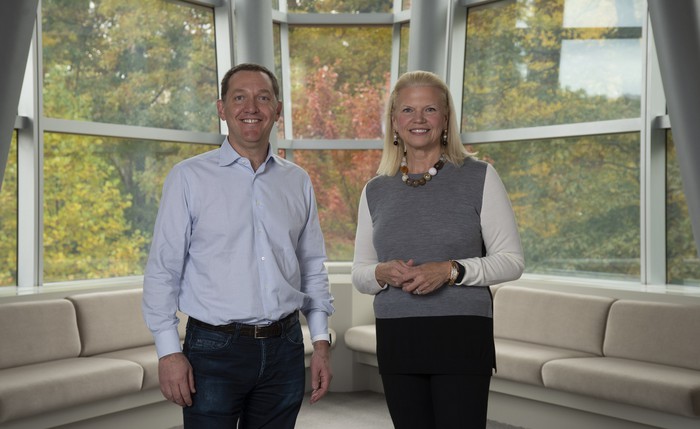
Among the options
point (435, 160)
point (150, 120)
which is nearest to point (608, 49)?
point (150, 120)

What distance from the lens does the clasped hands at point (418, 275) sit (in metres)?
2.25

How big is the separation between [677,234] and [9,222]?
15.2 feet

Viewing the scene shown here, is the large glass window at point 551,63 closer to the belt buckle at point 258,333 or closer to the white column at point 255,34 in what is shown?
the white column at point 255,34

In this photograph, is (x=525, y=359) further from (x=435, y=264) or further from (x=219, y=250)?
(x=219, y=250)

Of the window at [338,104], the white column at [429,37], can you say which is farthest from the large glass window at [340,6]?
the white column at [429,37]

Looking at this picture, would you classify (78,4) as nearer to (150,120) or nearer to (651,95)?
(150,120)

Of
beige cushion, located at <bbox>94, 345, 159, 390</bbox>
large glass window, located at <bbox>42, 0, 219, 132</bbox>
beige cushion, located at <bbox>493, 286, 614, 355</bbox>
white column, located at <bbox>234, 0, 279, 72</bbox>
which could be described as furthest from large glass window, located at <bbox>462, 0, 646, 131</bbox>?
beige cushion, located at <bbox>94, 345, 159, 390</bbox>

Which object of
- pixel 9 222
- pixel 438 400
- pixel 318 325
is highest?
pixel 9 222

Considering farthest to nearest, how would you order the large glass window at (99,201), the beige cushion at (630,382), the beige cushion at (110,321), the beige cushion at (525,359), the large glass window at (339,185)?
the large glass window at (339,185), the large glass window at (99,201), the beige cushion at (110,321), the beige cushion at (525,359), the beige cushion at (630,382)

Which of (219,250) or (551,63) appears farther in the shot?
(551,63)

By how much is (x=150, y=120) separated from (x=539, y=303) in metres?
3.33

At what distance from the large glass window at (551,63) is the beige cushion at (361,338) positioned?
2115mm

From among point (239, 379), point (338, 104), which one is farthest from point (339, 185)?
point (239, 379)

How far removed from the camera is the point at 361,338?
585 cm
